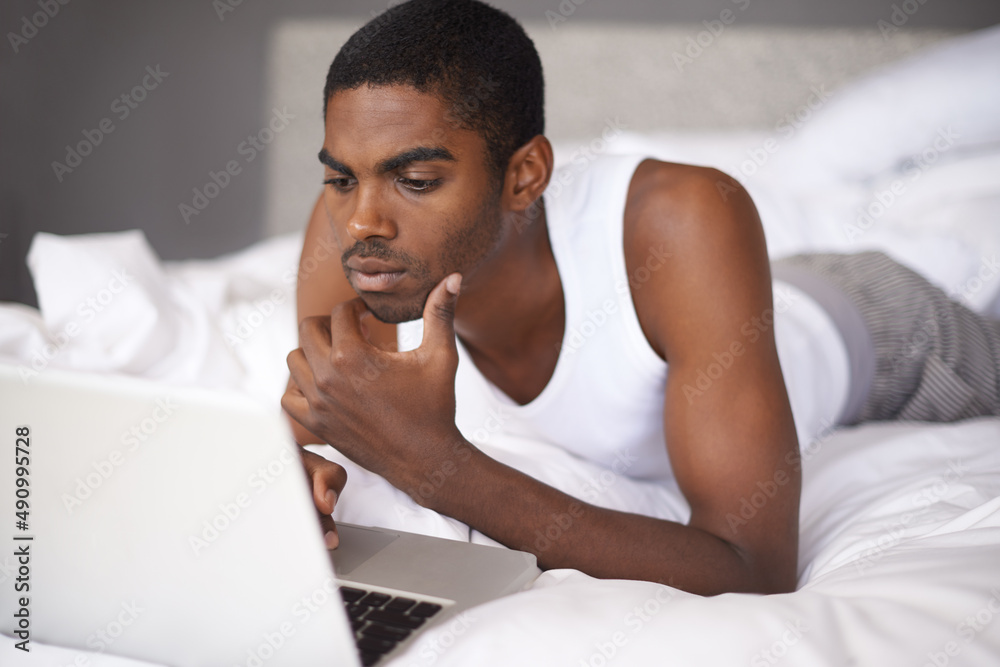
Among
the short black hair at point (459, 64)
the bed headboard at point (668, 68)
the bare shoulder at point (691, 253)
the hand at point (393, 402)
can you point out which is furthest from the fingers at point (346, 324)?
the bed headboard at point (668, 68)

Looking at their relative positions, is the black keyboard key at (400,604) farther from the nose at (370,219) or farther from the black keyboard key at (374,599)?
the nose at (370,219)

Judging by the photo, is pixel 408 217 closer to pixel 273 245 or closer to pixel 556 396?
pixel 556 396

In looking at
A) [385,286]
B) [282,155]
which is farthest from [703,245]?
[282,155]

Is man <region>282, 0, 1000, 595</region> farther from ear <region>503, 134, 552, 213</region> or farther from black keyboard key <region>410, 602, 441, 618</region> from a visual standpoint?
black keyboard key <region>410, 602, 441, 618</region>

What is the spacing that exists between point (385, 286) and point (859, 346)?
0.80m

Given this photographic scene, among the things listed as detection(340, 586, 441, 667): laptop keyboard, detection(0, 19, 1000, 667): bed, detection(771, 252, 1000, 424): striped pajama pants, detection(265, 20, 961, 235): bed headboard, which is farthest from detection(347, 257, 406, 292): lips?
detection(265, 20, 961, 235): bed headboard

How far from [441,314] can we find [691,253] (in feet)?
1.03

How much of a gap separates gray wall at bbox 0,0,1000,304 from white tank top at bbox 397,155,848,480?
152 cm

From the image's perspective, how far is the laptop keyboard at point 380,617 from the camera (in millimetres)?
564

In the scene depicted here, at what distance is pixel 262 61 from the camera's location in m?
2.65

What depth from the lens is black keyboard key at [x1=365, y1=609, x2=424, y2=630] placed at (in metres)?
0.59

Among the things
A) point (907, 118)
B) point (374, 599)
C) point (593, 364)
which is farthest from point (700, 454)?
point (907, 118)

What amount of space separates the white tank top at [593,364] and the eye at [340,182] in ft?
0.92

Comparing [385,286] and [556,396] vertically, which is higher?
[385,286]
